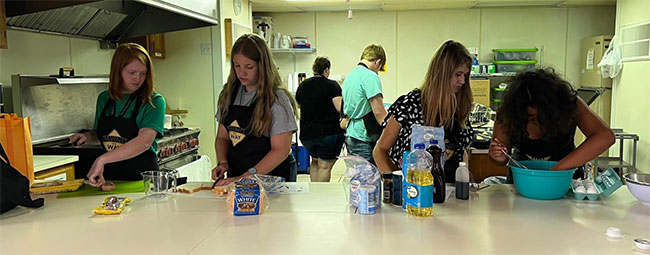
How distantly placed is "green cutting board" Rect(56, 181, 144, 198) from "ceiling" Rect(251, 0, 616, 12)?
4187mm

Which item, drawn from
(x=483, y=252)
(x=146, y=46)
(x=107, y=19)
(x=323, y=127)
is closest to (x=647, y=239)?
(x=483, y=252)

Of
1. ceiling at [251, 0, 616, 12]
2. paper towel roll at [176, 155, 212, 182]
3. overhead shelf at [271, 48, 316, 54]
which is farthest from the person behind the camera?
overhead shelf at [271, 48, 316, 54]

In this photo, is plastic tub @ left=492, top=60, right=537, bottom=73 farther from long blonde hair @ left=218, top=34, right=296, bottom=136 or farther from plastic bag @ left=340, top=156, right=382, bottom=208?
plastic bag @ left=340, top=156, right=382, bottom=208

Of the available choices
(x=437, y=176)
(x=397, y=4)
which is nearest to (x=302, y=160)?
(x=397, y=4)

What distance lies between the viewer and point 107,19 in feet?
12.2

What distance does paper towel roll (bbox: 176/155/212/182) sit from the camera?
429 centimetres

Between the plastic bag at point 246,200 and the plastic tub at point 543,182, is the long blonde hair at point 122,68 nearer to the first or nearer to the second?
the plastic bag at point 246,200

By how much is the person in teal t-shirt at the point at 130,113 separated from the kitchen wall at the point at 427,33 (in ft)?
15.5

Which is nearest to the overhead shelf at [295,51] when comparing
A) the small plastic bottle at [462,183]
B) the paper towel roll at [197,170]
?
the paper towel roll at [197,170]

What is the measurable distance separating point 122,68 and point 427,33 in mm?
5127

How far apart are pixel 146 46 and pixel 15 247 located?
3644 mm

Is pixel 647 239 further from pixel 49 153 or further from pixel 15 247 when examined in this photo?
pixel 49 153

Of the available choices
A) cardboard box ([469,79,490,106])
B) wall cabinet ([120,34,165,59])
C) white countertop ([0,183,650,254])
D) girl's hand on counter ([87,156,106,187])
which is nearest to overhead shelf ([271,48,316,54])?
wall cabinet ([120,34,165,59])

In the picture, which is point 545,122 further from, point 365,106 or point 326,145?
point 326,145
